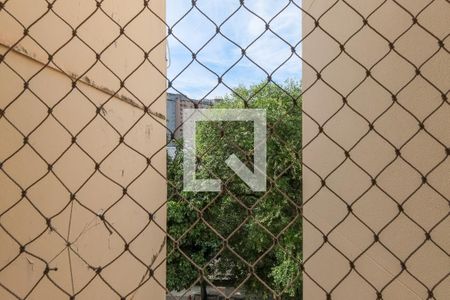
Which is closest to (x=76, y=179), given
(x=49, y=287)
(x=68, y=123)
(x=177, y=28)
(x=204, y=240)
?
(x=68, y=123)

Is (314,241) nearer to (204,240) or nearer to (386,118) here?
(386,118)

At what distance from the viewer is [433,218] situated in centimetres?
117

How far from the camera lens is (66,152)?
1427 mm

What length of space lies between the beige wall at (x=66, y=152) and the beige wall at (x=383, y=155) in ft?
2.54

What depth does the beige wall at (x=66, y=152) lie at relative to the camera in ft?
3.51

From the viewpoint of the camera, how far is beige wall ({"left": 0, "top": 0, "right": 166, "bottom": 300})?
3.51ft

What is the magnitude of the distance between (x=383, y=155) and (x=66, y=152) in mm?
1186

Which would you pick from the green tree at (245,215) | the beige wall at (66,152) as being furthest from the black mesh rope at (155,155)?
the green tree at (245,215)

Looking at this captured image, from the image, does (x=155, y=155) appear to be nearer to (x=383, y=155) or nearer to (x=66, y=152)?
(x=66, y=152)

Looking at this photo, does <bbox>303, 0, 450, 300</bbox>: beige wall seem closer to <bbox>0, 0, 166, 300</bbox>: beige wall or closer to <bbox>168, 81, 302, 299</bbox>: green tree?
<bbox>0, 0, 166, 300</bbox>: beige wall

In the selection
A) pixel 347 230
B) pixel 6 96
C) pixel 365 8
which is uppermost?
pixel 365 8

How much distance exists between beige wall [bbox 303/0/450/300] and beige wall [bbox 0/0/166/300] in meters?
0.78

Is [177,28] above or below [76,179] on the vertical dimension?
above

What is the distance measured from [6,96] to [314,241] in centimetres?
203
